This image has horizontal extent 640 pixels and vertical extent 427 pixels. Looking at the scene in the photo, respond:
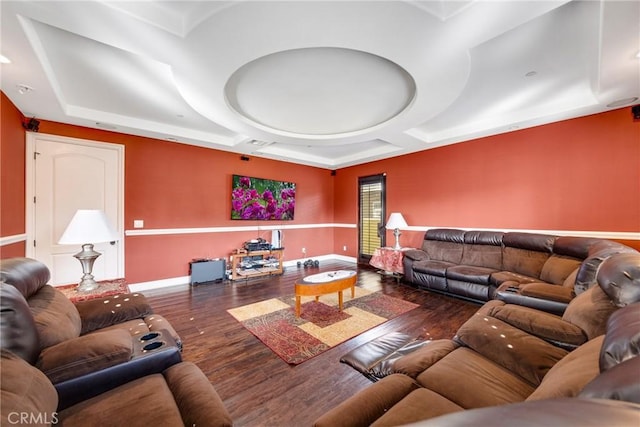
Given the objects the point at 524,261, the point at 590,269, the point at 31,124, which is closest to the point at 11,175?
the point at 31,124

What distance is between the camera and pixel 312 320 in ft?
9.95

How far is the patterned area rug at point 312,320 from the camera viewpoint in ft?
8.12

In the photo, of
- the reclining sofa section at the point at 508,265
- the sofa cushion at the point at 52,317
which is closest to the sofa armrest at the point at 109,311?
the sofa cushion at the point at 52,317

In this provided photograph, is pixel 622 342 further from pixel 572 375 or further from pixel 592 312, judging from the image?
pixel 592 312

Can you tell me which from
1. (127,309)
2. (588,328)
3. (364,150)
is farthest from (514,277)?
(127,309)

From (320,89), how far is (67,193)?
12.9ft

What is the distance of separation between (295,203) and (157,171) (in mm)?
3050

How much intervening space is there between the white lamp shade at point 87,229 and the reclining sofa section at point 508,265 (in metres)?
3.82

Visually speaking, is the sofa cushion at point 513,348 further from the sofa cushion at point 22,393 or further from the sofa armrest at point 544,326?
the sofa cushion at point 22,393

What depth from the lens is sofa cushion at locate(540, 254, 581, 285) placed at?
284cm

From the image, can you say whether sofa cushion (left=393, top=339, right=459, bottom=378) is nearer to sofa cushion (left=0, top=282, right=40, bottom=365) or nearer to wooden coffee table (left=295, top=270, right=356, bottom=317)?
wooden coffee table (left=295, top=270, right=356, bottom=317)

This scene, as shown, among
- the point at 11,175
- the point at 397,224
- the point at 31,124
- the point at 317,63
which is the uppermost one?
the point at 317,63

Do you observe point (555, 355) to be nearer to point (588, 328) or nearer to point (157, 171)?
point (588, 328)

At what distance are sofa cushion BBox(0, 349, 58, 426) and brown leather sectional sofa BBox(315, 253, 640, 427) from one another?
0.96 meters
